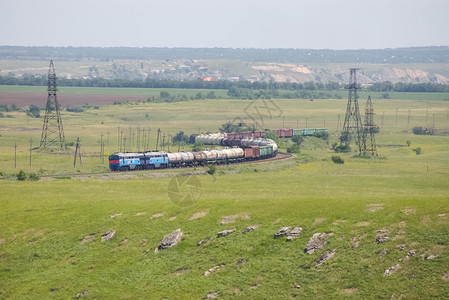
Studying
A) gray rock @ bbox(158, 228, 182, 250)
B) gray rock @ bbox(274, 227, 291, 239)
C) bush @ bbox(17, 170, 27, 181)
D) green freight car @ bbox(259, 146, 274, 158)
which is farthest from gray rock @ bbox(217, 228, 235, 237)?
green freight car @ bbox(259, 146, 274, 158)

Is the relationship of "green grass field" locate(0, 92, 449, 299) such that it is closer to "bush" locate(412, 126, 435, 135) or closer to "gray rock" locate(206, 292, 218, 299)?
"gray rock" locate(206, 292, 218, 299)

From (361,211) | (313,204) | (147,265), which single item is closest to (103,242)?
(147,265)

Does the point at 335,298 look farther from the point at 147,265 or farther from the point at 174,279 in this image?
the point at 147,265

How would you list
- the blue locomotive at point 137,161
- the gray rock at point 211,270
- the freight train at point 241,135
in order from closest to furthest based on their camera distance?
1. the gray rock at point 211,270
2. the blue locomotive at point 137,161
3. the freight train at point 241,135

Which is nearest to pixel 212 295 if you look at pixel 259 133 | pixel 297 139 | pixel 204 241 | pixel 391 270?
pixel 204 241

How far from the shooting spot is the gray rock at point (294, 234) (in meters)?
42.4

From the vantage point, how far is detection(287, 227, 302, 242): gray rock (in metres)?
42.4

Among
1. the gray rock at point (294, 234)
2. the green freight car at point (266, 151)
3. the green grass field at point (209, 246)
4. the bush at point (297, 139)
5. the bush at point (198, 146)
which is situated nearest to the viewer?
the green grass field at point (209, 246)

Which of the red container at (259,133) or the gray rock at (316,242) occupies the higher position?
the gray rock at (316,242)

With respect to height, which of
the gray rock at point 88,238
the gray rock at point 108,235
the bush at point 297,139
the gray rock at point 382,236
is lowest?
the bush at point 297,139

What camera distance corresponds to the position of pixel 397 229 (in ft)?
130

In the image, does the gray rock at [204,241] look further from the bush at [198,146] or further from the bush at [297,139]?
the bush at [297,139]

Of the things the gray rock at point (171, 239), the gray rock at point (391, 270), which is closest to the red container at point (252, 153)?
the gray rock at point (171, 239)

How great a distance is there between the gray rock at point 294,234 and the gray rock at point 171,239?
9.30 meters
